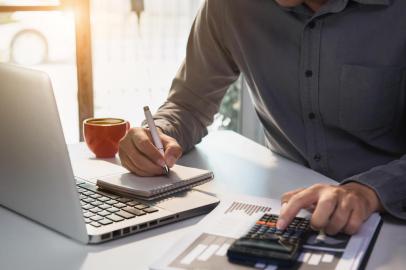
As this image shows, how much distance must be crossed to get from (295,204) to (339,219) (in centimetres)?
7

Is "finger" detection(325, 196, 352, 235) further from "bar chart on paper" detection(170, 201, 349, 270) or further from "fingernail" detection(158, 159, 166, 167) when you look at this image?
"fingernail" detection(158, 159, 166, 167)

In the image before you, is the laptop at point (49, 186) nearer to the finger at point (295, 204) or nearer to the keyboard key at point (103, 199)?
the keyboard key at point (103, 199)

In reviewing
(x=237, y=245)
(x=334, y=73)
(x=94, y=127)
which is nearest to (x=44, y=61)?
(x=94, y=127)

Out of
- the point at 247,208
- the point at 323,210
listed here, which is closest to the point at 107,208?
the point at 247,208

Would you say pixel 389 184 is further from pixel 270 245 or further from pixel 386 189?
pixel 270 245

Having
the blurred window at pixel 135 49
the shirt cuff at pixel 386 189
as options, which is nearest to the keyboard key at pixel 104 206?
the shirt cuff at pixel 386 189

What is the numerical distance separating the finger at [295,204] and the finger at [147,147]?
0.32m

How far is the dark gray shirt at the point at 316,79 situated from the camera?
1339 millimetres

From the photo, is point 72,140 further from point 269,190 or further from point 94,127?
point 269,190

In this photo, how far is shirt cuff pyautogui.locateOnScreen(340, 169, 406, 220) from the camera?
0.97 m

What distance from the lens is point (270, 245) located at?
793 mm

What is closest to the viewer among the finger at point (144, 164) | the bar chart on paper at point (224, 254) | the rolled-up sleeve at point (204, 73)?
the bar chart on paper at point (224, 254)

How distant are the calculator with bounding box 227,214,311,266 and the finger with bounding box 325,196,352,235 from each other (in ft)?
0.10

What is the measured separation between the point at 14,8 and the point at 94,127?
1.25 m
